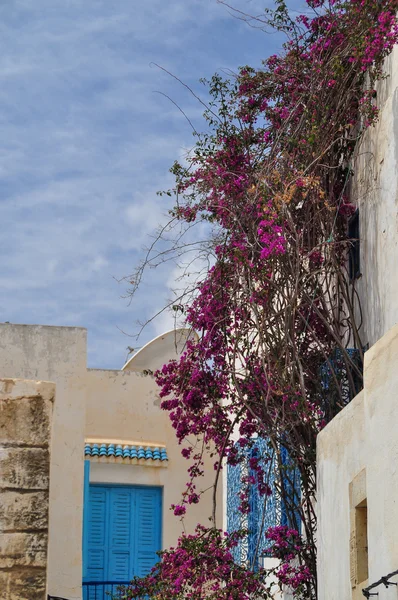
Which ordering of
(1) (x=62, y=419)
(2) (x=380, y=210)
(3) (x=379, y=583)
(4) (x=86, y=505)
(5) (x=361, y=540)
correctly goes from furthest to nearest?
(4) (x=86, y=505) < (1) (x=62, y=419) < (2) (x=380, y=210) < (5) (x=361, y=540) < (3) (x=379, y=583)

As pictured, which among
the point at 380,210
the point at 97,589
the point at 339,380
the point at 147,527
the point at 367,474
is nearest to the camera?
the point at 367,474

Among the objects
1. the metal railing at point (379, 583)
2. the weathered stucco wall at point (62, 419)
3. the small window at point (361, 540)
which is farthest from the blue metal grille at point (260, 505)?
the metal railing at point (379, 583)

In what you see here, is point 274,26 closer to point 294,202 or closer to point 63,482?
point 294,202

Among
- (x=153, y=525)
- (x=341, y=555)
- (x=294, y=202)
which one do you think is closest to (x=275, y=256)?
(x=294, y=202)

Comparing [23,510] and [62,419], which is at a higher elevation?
[62,419]

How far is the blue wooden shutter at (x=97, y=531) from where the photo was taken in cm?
1631

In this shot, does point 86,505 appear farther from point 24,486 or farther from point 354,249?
point 24,486

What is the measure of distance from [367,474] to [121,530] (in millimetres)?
10015

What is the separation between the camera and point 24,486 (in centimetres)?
762

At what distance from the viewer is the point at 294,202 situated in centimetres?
1137

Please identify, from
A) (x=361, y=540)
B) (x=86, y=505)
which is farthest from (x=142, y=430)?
(x=361, y=540)

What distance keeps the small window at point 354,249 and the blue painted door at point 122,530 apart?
A: 6.09m

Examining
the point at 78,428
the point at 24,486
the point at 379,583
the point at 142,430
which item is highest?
the point at 142,430

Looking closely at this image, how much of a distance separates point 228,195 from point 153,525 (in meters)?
6.19
